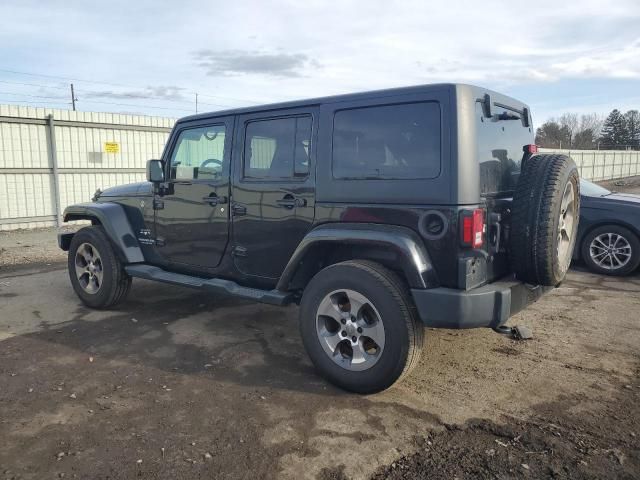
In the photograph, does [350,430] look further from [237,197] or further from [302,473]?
[237,197]

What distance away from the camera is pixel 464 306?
3.21 metres

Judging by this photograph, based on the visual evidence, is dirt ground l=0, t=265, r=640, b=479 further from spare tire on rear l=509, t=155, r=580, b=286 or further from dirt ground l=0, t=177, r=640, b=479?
spare tire on rear l=509, t=155, r=580, b=286

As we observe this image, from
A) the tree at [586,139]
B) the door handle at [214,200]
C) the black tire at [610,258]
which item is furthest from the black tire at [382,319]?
the tree at [586,139]

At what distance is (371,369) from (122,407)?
1.67 m

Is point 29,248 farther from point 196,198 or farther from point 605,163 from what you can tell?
point 605,163

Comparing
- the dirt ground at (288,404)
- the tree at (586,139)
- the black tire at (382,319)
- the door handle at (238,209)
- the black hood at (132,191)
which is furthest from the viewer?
the tree at (586,139)

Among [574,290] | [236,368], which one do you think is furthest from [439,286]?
[574,290]

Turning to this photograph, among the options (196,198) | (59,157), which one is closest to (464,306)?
(196,198)

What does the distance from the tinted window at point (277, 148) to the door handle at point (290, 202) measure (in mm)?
183

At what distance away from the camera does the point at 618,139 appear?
238ft

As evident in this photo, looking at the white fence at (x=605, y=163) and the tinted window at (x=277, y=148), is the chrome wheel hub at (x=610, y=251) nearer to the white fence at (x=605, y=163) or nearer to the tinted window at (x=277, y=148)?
the tinted window at (x=277, y=148)

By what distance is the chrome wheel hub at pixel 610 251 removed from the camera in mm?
6992

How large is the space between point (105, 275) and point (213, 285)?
155cm

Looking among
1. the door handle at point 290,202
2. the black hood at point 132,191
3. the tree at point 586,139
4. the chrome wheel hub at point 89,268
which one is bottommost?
the chrome wheel hub at point 89,268
